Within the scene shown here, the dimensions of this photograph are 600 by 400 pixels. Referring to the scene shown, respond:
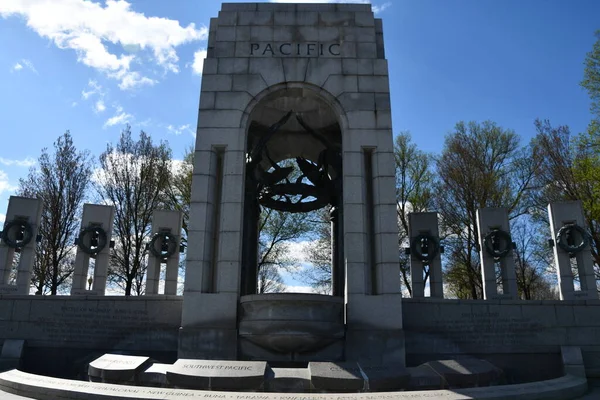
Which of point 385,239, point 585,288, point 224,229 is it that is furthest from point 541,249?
point 224,229

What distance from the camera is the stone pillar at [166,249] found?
739 inches

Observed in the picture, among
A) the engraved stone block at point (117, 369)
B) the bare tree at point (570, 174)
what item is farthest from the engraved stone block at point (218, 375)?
the bare tree at point (570, 174)

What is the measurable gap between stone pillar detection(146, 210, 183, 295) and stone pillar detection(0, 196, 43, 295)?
14.0 ft

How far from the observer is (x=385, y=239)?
11945 millimetres

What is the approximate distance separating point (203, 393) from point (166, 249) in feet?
41.8

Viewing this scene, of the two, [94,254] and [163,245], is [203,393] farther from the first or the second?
[163,245]

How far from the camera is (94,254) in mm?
17312

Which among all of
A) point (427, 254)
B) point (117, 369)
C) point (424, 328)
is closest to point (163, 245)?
point (427, 254)

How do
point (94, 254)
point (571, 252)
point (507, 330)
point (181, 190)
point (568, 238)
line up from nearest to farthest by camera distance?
1. point (507, 330)
2. point (571, 252)
3. point (568, 238)
4. point (94, 254)
5. point (181, 190)

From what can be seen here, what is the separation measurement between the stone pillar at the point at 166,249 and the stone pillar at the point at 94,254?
74.4 inches

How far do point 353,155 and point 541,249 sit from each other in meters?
19.5

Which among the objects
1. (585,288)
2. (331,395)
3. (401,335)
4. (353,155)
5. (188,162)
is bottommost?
(331,395)

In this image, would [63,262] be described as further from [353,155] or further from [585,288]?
[585,288]

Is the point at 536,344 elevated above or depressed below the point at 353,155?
below
